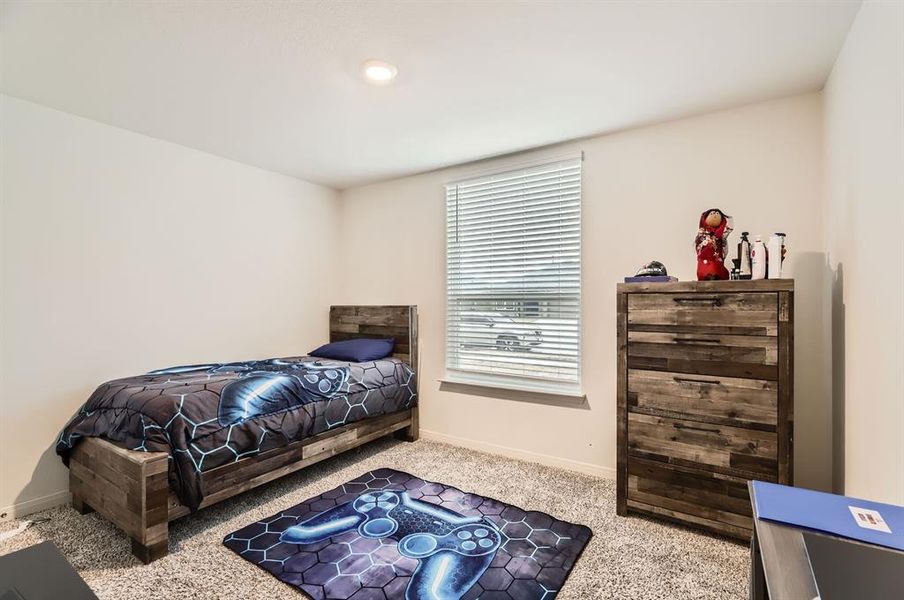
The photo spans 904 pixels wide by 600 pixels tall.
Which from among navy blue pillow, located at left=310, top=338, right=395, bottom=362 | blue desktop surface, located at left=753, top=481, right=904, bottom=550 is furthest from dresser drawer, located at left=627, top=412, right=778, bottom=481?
navy blue pillow, located at left=310, top=338, right=395, bottom=362

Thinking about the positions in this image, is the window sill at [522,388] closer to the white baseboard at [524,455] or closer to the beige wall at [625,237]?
the beige wall at [625,237]

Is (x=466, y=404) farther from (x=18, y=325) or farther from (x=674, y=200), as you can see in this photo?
(x=18, y=325)

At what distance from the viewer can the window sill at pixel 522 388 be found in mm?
3149

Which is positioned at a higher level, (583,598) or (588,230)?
(588,230)

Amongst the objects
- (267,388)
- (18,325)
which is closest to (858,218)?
(267,388)

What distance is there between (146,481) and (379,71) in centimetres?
225

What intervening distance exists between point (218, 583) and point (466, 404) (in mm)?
2168

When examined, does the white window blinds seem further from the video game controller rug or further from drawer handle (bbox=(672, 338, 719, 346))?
the video game controller rug

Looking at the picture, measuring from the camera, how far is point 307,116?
9.07 ft

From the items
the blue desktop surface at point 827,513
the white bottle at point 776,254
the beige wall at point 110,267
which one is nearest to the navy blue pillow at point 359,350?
the beige wall at point 110,267

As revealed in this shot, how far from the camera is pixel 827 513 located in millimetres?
1056

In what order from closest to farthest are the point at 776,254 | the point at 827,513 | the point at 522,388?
the point at 827,513 < the point at 776,254 < the point at 522,388

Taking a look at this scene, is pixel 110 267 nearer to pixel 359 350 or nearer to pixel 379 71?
pixel 359 350

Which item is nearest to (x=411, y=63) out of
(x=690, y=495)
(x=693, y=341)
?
(x=693, y=341)
